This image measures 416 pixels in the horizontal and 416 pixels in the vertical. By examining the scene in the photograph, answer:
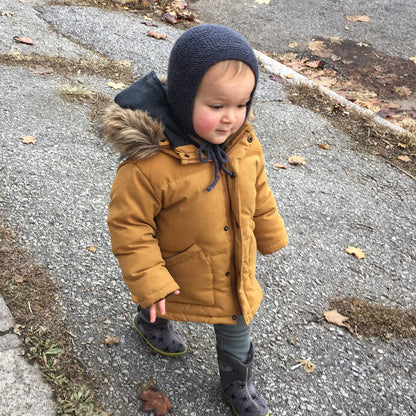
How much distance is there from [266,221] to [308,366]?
899 millimetres

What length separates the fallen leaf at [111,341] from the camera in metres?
2.40

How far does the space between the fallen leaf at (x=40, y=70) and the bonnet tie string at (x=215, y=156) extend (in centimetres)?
350

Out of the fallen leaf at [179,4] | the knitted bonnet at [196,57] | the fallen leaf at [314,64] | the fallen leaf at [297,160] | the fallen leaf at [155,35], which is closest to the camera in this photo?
the knitted bonnet at [196,57]

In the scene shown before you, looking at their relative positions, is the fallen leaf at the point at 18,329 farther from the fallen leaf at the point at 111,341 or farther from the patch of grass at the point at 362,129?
the patch of grass at the point at 362,129

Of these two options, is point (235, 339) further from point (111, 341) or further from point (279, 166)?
point (279, 166)

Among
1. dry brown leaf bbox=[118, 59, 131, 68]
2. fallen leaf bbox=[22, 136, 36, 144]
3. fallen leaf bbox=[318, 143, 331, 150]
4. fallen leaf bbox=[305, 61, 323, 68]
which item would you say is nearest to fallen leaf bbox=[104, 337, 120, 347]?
fallen leaf bbox=[22, 136, 36, 144]

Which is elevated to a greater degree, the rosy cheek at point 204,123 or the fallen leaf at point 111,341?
the rosy cheek at point 204,123

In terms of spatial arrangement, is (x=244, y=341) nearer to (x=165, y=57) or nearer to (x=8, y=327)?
(x=8, y=327)

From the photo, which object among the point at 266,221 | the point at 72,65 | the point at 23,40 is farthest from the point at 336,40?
the point at 266,221

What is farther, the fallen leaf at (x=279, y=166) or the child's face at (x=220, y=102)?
the fallen leaf at (x=279, y=166)

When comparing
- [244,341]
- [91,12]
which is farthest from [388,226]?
[91,12]

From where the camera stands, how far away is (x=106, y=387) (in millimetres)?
2189

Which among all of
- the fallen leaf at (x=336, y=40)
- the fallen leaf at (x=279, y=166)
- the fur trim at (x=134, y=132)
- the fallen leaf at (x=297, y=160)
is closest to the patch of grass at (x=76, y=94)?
the fallen leaf at (x=279, y=166)

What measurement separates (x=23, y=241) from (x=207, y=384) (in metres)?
1.39
